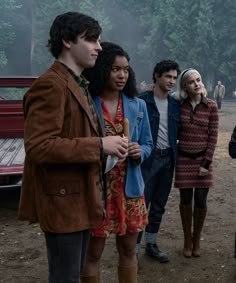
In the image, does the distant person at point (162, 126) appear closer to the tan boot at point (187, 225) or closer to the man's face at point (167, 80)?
the man's face at point (167, 80)

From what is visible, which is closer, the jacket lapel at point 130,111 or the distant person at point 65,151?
the distant person at point 65,151

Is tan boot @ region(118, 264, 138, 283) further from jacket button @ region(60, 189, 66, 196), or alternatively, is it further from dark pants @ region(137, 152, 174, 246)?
jacket button @ region(60, 189, 66, 196)

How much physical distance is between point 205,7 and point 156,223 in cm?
3703

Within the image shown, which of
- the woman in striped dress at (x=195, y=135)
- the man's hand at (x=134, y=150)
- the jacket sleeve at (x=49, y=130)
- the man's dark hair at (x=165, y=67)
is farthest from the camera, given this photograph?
the woman in striped dress at (x=195, y=135)

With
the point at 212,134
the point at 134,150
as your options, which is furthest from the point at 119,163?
the point at 212,134

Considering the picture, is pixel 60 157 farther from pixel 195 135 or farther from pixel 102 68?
pixel 195 135

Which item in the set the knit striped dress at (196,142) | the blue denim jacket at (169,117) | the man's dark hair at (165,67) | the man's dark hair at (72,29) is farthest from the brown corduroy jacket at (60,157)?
the knit striped dress at (196,142)

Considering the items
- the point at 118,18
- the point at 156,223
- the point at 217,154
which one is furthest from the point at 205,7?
the point at 156,223

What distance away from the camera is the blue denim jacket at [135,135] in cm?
252

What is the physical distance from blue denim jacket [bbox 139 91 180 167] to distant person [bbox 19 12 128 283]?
1487 millimetres

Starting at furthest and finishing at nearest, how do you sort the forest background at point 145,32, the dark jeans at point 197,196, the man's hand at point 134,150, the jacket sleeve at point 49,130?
the forest background at point 145,32 < the dark jeans at point 197,196 < the man's hand at point 134,150 < the jacket sleeve at point 49,130

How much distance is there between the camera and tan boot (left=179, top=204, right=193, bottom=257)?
3.68 metres

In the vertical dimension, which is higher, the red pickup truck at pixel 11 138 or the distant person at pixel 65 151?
the distant person at pixel 65 151

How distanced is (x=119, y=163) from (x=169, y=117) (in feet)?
3.58
